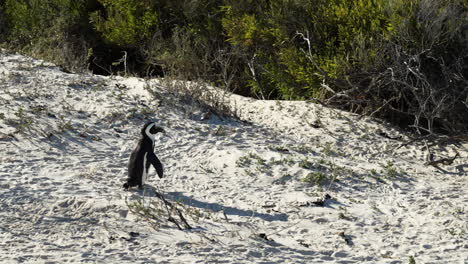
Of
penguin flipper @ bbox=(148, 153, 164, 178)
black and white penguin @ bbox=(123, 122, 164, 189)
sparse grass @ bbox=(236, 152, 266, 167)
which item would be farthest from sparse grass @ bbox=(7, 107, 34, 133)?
sparse grass @ bbox=(236, 152, 266, 167)

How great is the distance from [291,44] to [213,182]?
389cm

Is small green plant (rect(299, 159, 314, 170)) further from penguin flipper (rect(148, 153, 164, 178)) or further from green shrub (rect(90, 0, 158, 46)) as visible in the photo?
green shrub (rect(90, 0, 158, 46))

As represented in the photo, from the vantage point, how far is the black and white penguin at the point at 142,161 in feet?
19.6

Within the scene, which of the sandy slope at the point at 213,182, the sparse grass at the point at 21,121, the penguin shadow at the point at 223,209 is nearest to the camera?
the sandy slope at the point at 213,182

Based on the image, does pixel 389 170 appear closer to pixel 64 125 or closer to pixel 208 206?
pixel 208 206

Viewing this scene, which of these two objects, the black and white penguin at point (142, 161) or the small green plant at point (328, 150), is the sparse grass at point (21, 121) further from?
the small green plant at point (328, 150)

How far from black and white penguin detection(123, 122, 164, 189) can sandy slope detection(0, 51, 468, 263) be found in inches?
5.2

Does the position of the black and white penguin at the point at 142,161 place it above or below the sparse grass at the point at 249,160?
above

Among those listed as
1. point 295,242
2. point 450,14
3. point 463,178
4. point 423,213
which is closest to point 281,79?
point 450,14

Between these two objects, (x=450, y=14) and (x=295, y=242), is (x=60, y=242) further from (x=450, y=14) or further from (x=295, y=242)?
(x=450, y=14)

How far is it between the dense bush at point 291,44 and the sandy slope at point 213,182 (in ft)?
1.97

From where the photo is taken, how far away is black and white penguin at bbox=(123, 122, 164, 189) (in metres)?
5.97

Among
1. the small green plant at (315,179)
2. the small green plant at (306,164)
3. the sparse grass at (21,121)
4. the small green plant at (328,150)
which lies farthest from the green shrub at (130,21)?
the small green plant at (315,179)

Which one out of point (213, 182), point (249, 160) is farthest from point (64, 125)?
point (249, 160)
